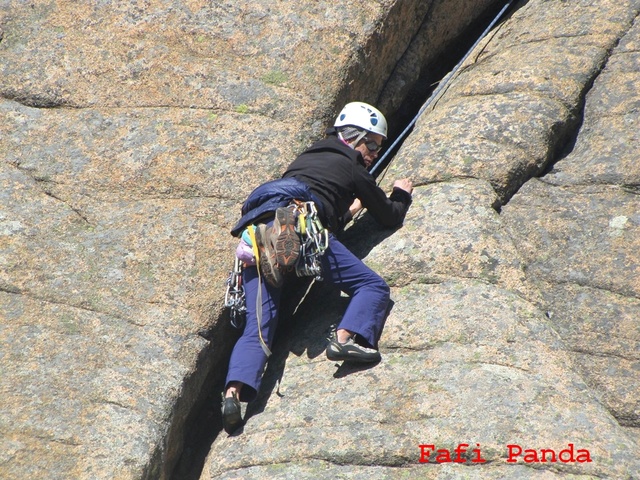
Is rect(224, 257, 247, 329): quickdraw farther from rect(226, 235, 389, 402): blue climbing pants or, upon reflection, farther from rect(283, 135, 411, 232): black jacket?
rect(283, 135, 411, 232): black jacket

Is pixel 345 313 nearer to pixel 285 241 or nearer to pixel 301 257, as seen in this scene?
pixel 301 257

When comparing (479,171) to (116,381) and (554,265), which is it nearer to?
(554,265)

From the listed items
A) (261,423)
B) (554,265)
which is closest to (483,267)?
(554,265)

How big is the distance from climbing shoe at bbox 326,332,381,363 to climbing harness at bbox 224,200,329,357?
18.9 inches

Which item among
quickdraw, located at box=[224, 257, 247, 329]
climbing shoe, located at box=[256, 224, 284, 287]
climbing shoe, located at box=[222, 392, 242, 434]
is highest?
climbing shoe, located at box=[256, 224, 284, 287]

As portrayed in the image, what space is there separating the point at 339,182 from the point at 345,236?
0.71 metres

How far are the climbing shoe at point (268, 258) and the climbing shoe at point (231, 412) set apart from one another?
0.84 m

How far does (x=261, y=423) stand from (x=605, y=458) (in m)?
2.23

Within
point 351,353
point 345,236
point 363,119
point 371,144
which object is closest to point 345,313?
point 351,353

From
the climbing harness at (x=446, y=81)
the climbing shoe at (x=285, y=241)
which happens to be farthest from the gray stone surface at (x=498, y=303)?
the climbing shoe at (x=285, y=241)

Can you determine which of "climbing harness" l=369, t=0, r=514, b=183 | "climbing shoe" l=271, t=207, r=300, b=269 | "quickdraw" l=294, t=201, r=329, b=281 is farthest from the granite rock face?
"climbing shoe" l=271, t=207, r=300, b=269

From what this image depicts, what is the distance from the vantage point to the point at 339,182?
6957 millimetres

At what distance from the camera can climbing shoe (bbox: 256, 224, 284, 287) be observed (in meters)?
6.41

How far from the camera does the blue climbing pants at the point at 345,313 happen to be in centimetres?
636
